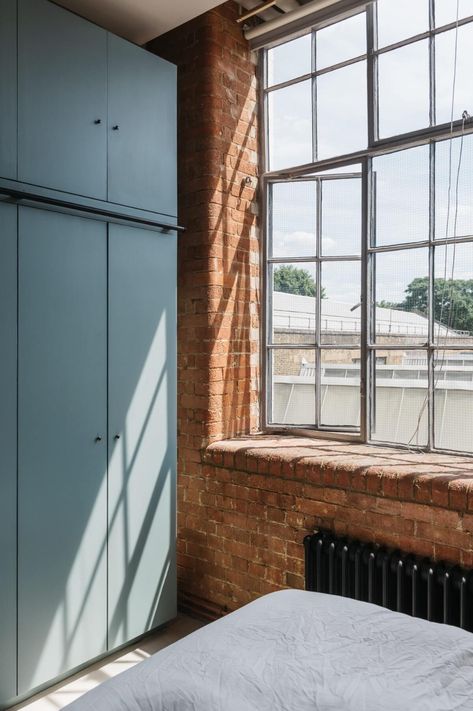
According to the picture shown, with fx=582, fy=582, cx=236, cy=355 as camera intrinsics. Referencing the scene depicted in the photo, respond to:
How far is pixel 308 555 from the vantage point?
265cm

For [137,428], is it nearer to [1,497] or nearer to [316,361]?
[1,497]

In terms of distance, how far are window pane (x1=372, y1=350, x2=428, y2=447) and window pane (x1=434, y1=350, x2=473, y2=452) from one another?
0.22ft

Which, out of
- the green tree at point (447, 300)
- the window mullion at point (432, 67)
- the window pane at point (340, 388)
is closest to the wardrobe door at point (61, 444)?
the window pane at point (340, 388)

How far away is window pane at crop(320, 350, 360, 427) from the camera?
10.2 ft

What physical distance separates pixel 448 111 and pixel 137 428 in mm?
2102

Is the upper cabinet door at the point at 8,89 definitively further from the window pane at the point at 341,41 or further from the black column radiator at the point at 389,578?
the black column radiator at the point at 389,578

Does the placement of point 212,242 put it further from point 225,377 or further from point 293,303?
point 225,377

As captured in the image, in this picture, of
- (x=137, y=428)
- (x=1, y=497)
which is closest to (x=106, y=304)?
(x=137, y=428)

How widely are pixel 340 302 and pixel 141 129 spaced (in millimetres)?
1348

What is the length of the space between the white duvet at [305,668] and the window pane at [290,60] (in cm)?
285

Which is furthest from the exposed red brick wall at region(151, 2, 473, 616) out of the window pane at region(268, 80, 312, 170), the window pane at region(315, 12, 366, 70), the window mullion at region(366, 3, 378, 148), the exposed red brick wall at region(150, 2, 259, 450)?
the window mullion at region(366, 3, 378, 148)

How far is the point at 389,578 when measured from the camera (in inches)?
94.3

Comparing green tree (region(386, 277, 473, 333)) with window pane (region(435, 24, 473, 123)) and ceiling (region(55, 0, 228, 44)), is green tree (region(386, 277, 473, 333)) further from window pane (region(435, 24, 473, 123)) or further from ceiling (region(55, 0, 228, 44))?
ceiling (region(55, 0, 228, 44))

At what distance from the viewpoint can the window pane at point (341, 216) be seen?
3102 mm
